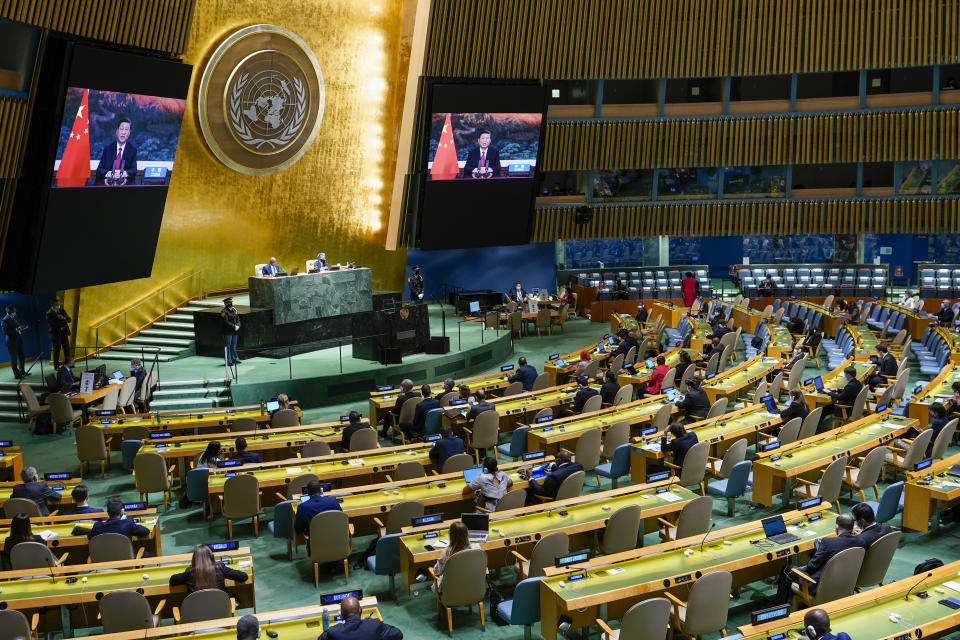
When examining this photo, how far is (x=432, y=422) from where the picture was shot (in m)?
13.6

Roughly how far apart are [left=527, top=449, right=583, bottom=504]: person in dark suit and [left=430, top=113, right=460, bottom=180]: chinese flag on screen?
14643 millimetres

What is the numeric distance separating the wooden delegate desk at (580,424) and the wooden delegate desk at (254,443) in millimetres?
2789

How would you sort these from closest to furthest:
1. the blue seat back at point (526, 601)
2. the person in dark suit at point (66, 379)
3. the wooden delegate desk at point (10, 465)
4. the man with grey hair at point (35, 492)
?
Answer: the blue seat back at point (526, 601)
the man with grey hair at point (35, 492)
the wooden delegate desk at point (10, 465)
the person in dark suit at point (66, 379)

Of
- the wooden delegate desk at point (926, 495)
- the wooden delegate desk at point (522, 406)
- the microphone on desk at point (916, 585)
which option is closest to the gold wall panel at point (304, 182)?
the wooden delegate desk at point (522, 406)

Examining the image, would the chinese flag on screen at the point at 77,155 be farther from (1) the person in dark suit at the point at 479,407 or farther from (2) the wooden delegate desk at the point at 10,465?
(1) the person in dark suit at the point at 479,407

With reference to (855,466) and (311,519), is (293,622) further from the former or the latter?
(855,466)

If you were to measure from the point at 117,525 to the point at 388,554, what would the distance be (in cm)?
261

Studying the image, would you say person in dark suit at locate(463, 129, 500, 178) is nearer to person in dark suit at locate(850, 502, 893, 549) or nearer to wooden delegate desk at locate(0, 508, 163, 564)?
wooden delegate desk at locate(0, 508, 163, 564)

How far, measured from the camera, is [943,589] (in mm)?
7023

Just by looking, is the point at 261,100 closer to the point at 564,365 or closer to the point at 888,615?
the point at 564,365

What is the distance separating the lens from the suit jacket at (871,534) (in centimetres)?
775

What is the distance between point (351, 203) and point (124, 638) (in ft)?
64.5

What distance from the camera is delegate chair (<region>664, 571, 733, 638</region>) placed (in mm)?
7098

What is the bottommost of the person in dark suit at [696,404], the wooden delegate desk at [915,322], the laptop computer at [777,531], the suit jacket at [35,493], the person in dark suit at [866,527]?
the suit jacket at [35,493]
